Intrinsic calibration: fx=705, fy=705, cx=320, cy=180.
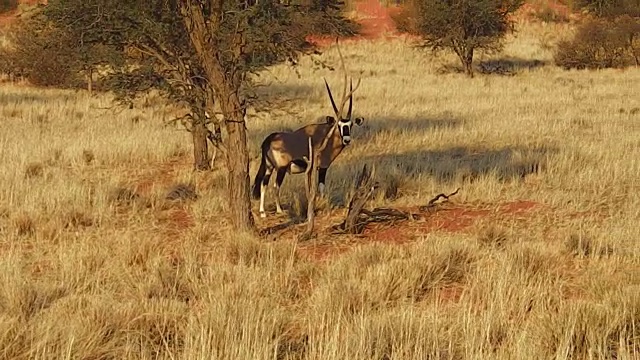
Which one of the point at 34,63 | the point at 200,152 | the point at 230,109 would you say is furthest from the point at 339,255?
the point at 34,63

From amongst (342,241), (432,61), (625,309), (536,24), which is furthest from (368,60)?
(625,309)

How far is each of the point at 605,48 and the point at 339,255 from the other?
34401mm

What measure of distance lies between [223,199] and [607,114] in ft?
44.7

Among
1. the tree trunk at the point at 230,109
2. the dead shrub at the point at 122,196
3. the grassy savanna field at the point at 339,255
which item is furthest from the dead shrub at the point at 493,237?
the dead shrub at the point at 122,196

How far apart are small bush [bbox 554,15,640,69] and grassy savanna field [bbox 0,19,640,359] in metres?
22.1

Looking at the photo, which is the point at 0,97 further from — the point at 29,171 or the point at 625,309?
the point at 625,309

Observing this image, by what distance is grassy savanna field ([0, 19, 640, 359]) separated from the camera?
15.3 ft

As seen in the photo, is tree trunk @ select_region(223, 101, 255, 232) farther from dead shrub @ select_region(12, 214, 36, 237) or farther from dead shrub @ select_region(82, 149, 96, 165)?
dead shrub @ select_region(82, 149, 96, 165)

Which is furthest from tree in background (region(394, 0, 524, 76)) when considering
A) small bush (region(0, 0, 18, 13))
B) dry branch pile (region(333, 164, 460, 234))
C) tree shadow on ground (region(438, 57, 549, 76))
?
small bush (region(0, 0, 18, 13))

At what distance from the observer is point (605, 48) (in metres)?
37.3

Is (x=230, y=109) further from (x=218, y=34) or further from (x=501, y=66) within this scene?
(x=501, y=66)

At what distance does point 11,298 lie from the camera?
5309 millimetres

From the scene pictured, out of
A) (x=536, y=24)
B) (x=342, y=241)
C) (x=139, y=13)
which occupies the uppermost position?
(x=536, y=24)

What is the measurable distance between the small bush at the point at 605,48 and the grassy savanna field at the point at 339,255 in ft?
72.4
